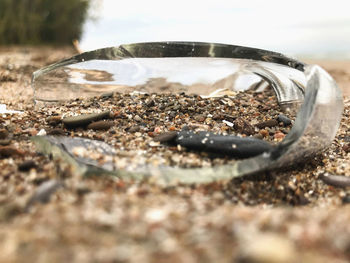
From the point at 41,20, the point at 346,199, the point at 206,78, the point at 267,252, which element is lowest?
the point at 346,199

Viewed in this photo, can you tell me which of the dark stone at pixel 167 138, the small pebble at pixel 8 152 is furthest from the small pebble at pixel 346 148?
the small pebble at pixel 8 152

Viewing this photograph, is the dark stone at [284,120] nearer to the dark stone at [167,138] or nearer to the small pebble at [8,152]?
the dark stone at [167,138]

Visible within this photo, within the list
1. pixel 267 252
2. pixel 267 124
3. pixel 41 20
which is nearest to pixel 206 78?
pixel 267 124

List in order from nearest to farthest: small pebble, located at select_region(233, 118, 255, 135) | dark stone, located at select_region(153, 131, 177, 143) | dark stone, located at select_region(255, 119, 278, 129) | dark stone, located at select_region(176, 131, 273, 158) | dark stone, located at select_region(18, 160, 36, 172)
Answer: dark stone, located at select_region(18, 160, 36, 172) < dark stone, located at select_region(176, 131, 273, 158) < dark stone, located at select_region(153, 131, 177, 143) < small pebble, located at select_region(233, 118, 255, 135) < dark stone, located at select_region(255, 119, 278, 129)

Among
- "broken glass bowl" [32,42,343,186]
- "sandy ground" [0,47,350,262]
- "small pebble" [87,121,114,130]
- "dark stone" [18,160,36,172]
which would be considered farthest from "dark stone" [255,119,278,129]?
"dark stone" [18,160,36,172]

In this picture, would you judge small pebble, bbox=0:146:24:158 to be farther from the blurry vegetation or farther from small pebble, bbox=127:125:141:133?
the blurry vegetation

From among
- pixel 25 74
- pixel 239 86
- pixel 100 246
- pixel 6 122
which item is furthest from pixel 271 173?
pixel 25 74

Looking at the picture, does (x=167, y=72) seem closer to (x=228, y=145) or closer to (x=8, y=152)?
(x=228, y=145)
